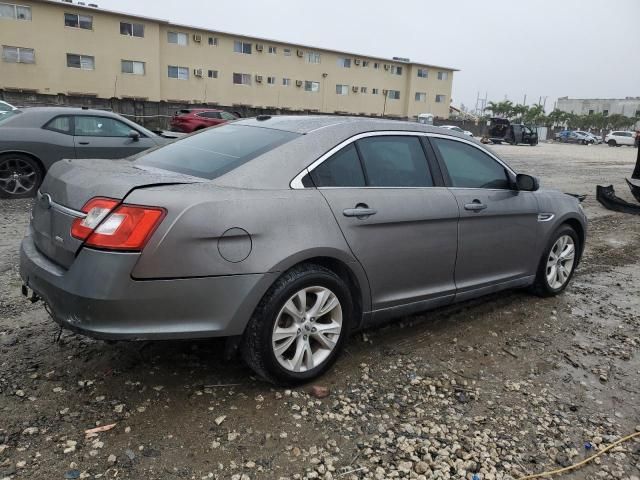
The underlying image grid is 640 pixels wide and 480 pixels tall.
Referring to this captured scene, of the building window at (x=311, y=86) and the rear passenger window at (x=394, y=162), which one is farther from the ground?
the building window at (x=311, y=86)

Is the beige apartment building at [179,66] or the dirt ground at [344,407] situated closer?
the dirt ground at [344,407]

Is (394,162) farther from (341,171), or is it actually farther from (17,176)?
(17,176)

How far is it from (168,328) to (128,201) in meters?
0.66

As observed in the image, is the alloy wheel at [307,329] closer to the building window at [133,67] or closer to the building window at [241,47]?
the building window at [133,67]

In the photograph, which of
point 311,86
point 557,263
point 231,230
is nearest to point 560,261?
point 557,263

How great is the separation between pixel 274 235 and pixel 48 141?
6940mm

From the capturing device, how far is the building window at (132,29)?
115 ft

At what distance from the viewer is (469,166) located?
13.3 feet

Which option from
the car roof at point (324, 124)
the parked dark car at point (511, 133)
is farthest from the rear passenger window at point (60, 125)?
the parked dark car at point (511, 133)

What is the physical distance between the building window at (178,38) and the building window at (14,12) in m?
9.10

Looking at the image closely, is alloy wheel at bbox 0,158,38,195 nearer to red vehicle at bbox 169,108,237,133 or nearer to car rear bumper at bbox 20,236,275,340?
car rear bumper at bbox 20,236,275,340

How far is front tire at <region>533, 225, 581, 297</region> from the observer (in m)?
4.69

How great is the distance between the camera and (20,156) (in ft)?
26.3

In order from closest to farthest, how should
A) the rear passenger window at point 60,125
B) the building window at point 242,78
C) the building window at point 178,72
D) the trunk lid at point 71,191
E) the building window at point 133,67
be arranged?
1. the trunk lid at point 71,191
2. the rear passenger window at point 60,125
3. the building window at point 133,67
4. the building window at point 178,72
5. the building window at point 242,78
